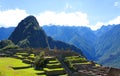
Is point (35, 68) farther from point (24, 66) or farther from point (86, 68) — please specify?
point (86, 68)

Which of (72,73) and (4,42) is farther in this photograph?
(4,42)

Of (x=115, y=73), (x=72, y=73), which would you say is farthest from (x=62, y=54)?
(x=115, y=73)

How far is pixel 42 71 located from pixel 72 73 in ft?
22.8

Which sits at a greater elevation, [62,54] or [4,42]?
[4,42]

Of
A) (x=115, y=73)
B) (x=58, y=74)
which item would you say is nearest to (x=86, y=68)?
(x=58, y=74)

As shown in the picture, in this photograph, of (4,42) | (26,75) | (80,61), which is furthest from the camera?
(4,42)

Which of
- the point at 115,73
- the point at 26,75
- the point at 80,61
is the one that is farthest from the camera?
the point at 80,61

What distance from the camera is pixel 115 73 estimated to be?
1930cm

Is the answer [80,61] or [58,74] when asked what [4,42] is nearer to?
[80,61]

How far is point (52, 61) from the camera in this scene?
76.6 m

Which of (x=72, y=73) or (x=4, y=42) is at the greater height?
(x=4, y=42)

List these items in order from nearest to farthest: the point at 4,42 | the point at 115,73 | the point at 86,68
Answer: the point at 115,73, the point at 86,68, the point at 4,42

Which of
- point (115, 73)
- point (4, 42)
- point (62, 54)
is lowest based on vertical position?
point (115, 73)

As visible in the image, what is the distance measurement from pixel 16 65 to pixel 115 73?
203 ft
